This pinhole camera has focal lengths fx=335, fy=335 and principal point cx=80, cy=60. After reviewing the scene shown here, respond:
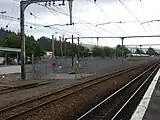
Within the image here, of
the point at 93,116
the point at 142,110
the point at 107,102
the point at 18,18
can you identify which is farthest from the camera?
the point at 18,18

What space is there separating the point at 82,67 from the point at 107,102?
108ft

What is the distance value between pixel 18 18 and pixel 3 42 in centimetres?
6198

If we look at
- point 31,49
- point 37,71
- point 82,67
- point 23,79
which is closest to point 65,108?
point 23,79

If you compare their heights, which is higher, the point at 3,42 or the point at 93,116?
the point at 3,42

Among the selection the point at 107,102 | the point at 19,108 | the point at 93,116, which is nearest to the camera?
the point at 93,116

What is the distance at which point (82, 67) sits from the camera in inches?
1999

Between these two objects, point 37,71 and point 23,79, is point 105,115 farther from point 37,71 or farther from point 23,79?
point 37,71

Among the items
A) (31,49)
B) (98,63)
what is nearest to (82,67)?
(98,63)

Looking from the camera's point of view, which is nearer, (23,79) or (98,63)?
(23,79)

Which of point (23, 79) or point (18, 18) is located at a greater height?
point (18, 18)

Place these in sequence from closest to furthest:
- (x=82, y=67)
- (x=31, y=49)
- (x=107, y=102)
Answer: (x=107, y=102) < (x=82, y=67) < (x=31, y=49)

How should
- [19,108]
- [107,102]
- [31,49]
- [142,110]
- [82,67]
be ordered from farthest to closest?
[31,49], [82,67], [107,102], [19,108], [142,110]

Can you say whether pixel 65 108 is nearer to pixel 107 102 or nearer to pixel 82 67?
pixel 107 102

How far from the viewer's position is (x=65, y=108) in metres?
16.0
